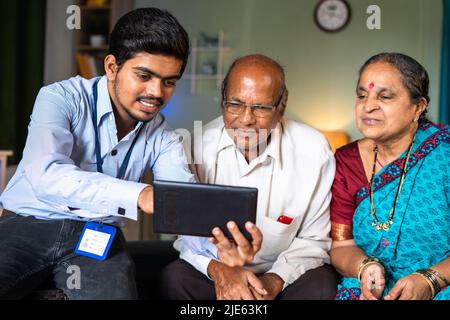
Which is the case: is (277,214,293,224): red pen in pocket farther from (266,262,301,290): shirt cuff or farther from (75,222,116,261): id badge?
(75,222,116,261): id badge

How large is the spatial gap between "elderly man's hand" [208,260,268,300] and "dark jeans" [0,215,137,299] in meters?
0.29

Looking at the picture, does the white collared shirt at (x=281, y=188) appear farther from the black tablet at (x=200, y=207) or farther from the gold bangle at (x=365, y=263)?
the black tablet at (x=200, y=207)

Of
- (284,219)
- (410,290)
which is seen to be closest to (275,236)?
(284,219)

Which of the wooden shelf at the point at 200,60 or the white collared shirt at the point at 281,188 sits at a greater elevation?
the wooden shelf at the point at 200,60

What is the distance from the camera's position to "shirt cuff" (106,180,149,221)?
143 centimetres

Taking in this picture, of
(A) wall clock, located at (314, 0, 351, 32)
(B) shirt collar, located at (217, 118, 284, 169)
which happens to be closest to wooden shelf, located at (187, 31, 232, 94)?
(A) wall clock, located at (314, 0, 351, 32)

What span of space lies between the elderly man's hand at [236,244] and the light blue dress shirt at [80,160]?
25 centimetres

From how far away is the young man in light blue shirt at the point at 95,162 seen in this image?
146 cm

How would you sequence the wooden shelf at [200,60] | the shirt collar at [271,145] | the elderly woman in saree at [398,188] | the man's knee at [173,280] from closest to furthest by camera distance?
the elderly woman in saree at [398,188], the man's knee at [173,280], the shirt collar at [271,145], the wooden shelf at [200,60]

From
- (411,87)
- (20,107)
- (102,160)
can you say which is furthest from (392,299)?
(20,107)

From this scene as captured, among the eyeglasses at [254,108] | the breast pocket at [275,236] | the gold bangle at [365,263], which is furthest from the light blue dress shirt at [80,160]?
the gold bangle at [365,263]
